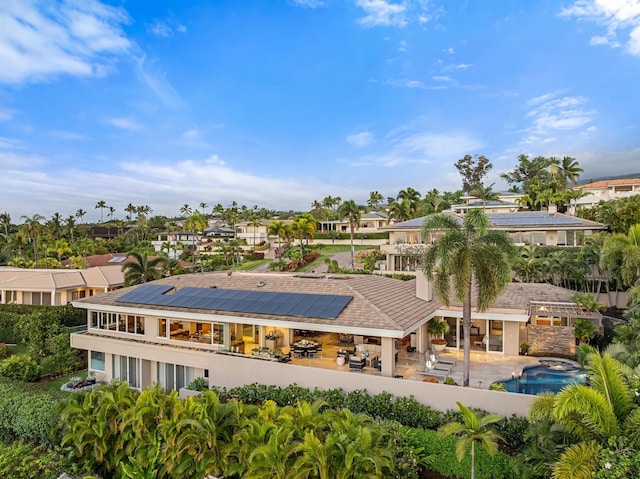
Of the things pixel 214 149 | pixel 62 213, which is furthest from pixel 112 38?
pixel 62 213

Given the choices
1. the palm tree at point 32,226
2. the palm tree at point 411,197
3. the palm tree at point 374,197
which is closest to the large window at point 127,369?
the palm tree at point 32,226

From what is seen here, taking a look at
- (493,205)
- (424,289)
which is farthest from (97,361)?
(493,205)

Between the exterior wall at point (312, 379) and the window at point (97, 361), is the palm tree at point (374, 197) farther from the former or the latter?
the exterior wall at point (312, 379)

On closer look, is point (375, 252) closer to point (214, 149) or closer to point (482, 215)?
point (214, 149)

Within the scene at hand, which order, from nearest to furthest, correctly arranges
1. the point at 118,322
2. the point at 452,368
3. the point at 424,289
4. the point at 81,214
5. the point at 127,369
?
the point at 452,368 < the point at 424,289 < the point at 127,369 < the point at 118,322 < the point at 81,214

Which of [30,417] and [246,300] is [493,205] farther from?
[30,417]

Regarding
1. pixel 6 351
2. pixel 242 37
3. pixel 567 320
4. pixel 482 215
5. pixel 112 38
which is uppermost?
pixel 242 37
